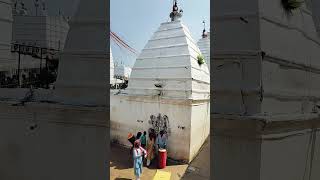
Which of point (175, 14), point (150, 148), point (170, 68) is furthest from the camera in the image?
point (175, 14)

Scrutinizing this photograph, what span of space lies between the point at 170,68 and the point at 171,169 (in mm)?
4516

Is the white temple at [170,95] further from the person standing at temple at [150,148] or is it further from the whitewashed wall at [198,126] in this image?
the person standing at temple at [150,148]

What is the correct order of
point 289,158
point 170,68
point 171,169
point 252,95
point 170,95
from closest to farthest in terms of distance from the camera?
point 252,95
point 289,158
point 171,169
point 170,95
point 170,68

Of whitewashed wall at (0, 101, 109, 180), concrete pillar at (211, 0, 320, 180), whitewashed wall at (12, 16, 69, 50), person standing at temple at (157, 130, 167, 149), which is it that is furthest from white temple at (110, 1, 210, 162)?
whitewashed wall at (0, 101, 109, 180)

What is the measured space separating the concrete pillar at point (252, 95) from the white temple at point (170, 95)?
7981 millimetres

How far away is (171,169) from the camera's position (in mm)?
11758

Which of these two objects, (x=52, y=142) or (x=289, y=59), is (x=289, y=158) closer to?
(x=289, y=59)

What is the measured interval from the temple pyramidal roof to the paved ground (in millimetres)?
2734

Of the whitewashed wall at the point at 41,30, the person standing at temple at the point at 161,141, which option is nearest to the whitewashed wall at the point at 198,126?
the person standing at temple at the point at 161,141

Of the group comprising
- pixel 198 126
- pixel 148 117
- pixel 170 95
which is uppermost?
pixel 170 95

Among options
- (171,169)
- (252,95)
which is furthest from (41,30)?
(171,169)

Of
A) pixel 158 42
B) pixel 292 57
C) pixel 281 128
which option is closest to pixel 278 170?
pixel 281 128

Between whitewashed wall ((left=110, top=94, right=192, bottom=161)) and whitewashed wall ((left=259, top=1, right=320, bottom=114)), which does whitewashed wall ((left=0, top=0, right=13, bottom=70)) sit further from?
whitewashed wall ((left=110, top=94, right=192, bottom=161))

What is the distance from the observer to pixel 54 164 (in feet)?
14.4
